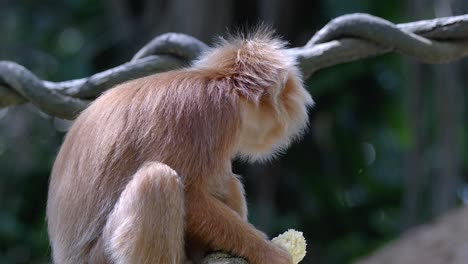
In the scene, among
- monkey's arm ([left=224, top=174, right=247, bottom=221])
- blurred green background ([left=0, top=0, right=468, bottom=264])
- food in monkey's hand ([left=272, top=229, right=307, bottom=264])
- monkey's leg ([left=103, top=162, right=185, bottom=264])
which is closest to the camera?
monkey's leg ([left=103, top=162, right=185, bottom=264])

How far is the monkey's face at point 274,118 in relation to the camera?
3.34 meters

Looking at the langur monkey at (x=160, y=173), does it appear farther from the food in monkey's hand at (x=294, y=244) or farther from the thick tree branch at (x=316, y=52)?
the thick tree branch at (x=316, y=52)

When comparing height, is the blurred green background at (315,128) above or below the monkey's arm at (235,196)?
below

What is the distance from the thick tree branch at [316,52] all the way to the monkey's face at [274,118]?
0.42 feet

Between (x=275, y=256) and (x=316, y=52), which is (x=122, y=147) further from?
(x=316, y=52)

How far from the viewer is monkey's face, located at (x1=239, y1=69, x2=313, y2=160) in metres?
3.34

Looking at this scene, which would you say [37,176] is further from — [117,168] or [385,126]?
[117,168]

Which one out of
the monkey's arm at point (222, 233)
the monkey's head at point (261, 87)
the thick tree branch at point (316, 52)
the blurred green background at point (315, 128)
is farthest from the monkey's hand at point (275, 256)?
the blurred green background at point (315, 128)

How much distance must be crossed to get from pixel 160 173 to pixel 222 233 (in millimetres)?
287

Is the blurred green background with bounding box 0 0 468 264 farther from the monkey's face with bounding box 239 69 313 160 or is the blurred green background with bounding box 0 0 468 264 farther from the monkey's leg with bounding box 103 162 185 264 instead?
the monkey's leg with bounding box 103 162 185 264

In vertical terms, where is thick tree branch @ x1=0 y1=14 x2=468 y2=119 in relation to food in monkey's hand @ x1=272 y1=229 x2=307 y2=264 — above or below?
above

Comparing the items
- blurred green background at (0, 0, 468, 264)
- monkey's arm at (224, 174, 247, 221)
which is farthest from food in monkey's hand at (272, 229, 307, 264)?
blurred green background at (0, 0, 468, 264)

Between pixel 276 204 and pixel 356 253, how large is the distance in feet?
2.69

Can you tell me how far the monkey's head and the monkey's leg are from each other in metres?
0.39
